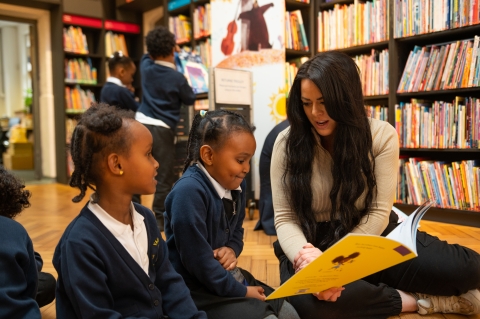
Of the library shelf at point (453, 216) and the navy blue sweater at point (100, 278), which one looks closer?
the navy blue sweater at point (100, 278)

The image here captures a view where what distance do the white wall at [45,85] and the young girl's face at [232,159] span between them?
4878 millimetres

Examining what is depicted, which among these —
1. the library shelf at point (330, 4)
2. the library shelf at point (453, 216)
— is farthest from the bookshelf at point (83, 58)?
the library shelf at point (453, 216)

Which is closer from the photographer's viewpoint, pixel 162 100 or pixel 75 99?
pixel 162 100

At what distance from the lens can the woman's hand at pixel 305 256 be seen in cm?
118

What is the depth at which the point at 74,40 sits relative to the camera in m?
5.42

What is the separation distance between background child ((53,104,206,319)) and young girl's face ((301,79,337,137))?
0.54 metres

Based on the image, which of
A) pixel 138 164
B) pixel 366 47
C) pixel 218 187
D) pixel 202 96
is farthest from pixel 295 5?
pixel 138 164

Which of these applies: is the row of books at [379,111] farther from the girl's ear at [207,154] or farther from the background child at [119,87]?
the girl's ear at [207,154]

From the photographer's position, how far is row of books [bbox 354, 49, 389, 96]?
10.5 ft

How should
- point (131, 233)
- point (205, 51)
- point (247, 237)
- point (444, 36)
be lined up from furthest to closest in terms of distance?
point (205, 51) → point (444, 36) → point (247, 237) → point (131, 233)

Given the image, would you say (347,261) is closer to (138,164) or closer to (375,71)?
(138,164)

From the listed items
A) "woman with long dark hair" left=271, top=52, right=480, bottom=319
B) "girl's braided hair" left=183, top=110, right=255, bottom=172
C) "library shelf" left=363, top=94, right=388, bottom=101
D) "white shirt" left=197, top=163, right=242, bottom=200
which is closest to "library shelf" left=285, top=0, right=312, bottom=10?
"library shelf" left=363, top=94, right=388, bottom=101

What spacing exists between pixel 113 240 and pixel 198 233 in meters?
0.26

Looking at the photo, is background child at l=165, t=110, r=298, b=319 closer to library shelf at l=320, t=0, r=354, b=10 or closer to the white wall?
library shelf at l=320, t=0, r=354, b=10
